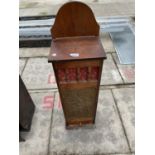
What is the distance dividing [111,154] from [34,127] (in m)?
1.06

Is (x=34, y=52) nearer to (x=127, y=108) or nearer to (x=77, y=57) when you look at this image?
Answer: (x=127, y=108)

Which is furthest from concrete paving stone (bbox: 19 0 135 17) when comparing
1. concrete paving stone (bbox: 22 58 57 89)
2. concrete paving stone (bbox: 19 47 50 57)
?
concrete paving stone (bbox: 22 58 57 89)

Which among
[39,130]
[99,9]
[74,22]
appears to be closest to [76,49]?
[74,22]

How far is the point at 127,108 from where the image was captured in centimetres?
340

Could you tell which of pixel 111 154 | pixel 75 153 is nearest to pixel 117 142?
pixel 111 154

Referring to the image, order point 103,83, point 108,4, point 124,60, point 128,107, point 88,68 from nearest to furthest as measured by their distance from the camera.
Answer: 1. point 88,68
2. point 128,107
3. point 103,83
4. point 124,60
5. point 108,4

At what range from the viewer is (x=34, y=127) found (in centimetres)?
320

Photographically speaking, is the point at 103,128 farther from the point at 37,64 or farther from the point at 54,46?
the point at 37,64

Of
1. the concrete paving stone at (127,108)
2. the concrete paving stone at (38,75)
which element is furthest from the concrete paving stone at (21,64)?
the concrete paving stone at (127,108)

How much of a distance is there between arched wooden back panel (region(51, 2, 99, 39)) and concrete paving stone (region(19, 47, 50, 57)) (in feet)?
7.39

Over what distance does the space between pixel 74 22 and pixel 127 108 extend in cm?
142

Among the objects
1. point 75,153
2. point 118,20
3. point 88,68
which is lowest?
point 75,153

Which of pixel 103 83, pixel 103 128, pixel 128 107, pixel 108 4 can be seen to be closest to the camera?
pixel 103 128

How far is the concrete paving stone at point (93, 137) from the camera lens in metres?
2.81
